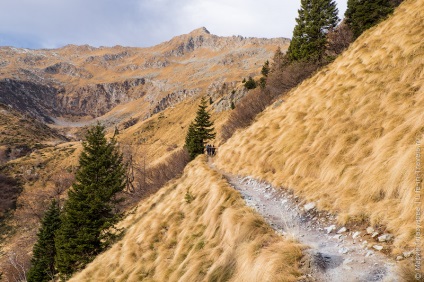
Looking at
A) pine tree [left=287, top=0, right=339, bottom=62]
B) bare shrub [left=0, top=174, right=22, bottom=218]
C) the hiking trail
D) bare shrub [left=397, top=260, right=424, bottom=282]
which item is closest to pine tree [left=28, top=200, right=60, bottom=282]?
the hiking trail

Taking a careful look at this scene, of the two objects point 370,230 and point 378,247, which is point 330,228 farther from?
point 378,247

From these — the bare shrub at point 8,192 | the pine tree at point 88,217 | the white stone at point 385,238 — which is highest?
the white stone at point 385,238

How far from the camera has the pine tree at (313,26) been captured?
104 ft

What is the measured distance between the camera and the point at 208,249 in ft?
26.5

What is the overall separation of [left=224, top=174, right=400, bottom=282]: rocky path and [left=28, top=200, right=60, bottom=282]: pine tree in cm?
2914

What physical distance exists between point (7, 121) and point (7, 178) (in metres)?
86.2

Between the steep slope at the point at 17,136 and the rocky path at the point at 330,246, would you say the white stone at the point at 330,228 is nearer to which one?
the rocky path at the point at 330,246

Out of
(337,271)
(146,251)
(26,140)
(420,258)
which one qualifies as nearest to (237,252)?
(337,271)

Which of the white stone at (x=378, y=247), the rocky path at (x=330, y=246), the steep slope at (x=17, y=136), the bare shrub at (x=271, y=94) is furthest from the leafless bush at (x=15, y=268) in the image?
the steep slope at (x=17, y=136)

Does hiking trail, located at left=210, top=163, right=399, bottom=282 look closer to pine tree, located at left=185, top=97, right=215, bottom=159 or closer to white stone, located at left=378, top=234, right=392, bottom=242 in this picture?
white stone, located at left=378, top=234, right=392, bottom=242

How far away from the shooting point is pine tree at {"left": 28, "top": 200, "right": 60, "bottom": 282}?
2780cm

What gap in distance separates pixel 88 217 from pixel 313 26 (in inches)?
1348

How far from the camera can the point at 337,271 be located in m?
4.95

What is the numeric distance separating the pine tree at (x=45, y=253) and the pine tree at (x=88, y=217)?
910 centimetres
